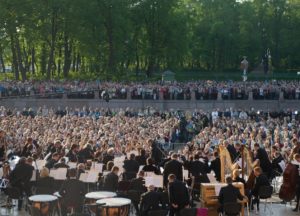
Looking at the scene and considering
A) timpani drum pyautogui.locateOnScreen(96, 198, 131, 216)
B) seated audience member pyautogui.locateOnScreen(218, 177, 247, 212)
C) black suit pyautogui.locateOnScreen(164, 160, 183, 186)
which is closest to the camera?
timpani drum pyautogui.locateOnScreen(96, 198, 131, 216)

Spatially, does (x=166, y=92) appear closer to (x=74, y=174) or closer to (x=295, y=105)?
(x=295, y=105)

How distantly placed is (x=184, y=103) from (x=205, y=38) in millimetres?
34697

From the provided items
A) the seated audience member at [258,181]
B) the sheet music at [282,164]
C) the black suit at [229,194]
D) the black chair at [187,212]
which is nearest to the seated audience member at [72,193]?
the black chair at [187,212]

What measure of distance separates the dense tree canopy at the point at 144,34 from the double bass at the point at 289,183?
41997 millimetres

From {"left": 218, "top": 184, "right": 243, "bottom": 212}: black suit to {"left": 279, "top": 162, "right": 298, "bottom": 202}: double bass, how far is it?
2466mm

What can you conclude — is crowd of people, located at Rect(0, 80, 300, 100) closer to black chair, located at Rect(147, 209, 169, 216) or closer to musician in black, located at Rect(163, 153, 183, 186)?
musician in black, located at Rect(163, 153, 183, 186)

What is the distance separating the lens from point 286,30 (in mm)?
75125

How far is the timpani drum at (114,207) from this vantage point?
12.8 metres

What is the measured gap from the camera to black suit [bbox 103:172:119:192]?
14.6m

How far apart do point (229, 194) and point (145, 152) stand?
20.4 ft

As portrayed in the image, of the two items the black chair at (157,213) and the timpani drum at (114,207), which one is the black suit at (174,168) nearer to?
the black chair at (157,213)

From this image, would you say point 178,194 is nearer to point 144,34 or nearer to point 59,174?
point 59,174

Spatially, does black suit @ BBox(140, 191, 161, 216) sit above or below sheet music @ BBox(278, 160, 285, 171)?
below

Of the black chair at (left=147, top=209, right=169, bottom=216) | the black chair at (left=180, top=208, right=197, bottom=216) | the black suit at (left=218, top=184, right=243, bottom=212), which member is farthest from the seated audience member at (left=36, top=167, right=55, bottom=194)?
the black suit at (left=218, top=184, right=243, bottom=212)
